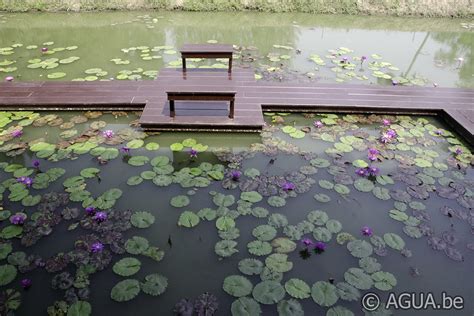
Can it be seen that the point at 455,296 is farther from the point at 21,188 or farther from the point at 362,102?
the point at 21,188

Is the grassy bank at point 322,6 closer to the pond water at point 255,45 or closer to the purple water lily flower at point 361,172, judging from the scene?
the pond water at point 255,45

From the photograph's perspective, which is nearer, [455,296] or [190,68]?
[455,296]

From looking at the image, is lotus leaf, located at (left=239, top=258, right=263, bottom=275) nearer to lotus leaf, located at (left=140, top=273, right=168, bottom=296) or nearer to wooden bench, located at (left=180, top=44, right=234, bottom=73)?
lotus leaf, located at (left=140, top=273, right=168, bottom=296)

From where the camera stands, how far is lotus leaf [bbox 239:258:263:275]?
2.50 m

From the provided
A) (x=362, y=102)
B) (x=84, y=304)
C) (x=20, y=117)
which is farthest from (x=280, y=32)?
(x=84, y=304)

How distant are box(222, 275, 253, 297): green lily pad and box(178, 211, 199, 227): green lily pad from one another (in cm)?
→ 61

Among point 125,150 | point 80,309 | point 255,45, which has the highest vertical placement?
point 255,45


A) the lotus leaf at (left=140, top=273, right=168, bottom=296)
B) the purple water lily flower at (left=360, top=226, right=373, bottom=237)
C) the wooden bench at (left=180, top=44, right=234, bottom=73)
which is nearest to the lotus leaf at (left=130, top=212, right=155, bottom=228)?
the lotus leaf at (left=140, top=273, right=168, bottom=296)

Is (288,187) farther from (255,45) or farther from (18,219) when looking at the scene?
(255,45)

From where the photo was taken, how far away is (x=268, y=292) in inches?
92.9

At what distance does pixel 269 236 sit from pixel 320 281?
20.8 inches

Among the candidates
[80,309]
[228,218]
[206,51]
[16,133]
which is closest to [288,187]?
[228,218]

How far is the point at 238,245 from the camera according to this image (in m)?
2.71

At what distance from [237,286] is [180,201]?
996 millimetres
